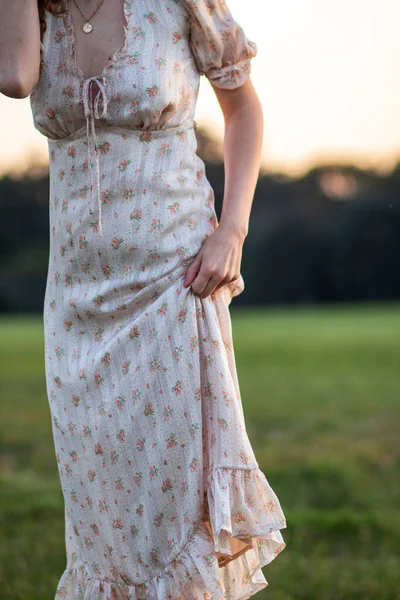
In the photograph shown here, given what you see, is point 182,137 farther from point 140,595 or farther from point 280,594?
point 280,594

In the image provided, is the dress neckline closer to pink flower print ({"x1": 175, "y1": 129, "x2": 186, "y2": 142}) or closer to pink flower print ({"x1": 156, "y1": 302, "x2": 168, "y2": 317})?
pink flower print ({"x1": 175, "y1": 129, "x2": 186, "y2": 142})

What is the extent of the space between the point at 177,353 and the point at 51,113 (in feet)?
2.00

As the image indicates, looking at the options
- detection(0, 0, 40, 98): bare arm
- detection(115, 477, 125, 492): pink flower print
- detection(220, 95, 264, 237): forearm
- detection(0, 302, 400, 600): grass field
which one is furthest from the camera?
detection(0, 302, 400, 600): grass field

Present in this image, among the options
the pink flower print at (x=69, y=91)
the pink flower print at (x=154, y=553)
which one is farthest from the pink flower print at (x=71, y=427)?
the pink flower print at (x=69, y=91)

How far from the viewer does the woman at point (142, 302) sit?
1.92 meters

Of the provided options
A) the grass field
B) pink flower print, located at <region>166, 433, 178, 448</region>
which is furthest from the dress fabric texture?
the grass field

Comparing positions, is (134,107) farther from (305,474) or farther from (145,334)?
(305,474)

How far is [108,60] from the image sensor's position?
6.31ft

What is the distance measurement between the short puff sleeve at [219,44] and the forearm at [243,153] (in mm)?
85

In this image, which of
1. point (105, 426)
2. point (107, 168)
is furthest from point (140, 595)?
point (107, 168)

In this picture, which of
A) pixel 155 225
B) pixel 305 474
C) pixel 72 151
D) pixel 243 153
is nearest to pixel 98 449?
pixel 155 225

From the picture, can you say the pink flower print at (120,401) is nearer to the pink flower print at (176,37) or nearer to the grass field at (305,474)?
the pink flower print at (176,37)

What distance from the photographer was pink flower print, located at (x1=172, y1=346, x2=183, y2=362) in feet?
6.37

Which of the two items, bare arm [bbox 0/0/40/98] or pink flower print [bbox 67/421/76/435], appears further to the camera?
pink flower print [bbox 67/421/76/435]
